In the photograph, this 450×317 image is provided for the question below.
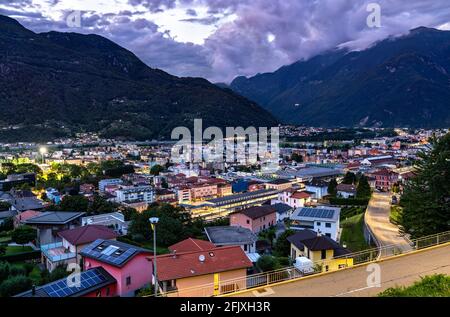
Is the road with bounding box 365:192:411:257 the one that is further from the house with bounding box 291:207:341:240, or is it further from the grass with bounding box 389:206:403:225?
the house with bounding box 291:207:341:240

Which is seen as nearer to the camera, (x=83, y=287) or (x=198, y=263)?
(x=198, y=263)

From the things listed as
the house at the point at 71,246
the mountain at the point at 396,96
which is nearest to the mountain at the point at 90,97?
the mountain at the point at 396,96

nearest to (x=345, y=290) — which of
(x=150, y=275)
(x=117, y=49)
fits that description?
(x=150, y=275)

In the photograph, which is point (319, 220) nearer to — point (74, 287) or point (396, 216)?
point (396, 216)

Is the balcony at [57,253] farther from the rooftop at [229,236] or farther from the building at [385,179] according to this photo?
the building at [385,179]

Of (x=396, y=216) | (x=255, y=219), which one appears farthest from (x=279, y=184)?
(x=396, y=216)

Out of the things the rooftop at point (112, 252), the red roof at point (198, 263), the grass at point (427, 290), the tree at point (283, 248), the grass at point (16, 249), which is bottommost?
the grass at point (16, 249)

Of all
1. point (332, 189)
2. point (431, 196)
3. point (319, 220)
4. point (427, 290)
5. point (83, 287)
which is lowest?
point (332, 189)

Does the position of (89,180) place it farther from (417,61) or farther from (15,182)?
(417,61)

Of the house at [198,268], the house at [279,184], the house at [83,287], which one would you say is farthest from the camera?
the house at [279,184]
